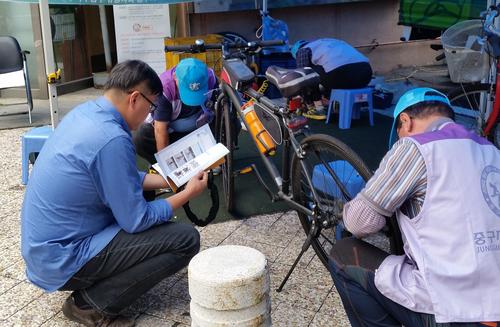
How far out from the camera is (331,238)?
362 cm

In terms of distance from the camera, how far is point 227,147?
412 cm

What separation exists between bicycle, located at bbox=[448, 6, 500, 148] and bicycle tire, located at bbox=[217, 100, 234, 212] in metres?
2.43

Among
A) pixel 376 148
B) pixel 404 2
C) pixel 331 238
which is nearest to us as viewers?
pixel 331 238

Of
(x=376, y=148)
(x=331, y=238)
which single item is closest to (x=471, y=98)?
(x=376, y=148)

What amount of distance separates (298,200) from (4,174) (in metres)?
3.17

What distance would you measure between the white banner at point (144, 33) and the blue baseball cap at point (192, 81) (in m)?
3.63

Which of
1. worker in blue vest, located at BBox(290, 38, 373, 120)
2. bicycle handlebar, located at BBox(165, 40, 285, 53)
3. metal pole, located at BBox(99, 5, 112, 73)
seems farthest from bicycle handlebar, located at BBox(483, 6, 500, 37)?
metal pole, located at BBox(99, 5, 112, 73)

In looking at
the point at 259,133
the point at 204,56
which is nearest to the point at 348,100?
the point at 204,56

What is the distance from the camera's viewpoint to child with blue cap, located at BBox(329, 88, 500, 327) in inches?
72.9

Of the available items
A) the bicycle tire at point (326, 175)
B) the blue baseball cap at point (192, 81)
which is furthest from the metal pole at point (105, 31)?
the bicycle tire at point (326, 175)

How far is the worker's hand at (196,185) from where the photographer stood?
2.96 meters

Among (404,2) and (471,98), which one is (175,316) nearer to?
(471,98)

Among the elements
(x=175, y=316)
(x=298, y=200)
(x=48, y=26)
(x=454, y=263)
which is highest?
(x=48, y=26)

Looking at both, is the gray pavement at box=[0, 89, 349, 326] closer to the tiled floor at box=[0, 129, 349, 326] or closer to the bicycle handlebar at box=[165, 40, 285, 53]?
the tiled floor at box=[0, 129, 349, 326]
